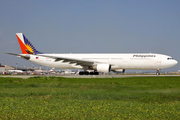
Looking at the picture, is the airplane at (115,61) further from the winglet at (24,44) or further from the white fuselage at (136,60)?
the winglet at (24,44)

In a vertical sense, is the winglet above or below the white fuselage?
above

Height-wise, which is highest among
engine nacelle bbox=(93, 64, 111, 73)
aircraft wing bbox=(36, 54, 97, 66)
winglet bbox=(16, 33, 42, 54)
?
→ winglet bbox=(16, 33, 42, 54)

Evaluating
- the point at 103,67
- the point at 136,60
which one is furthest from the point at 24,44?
the point at 136,60

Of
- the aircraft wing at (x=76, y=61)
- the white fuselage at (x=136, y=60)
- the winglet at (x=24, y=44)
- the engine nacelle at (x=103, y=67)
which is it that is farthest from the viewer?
the winglet at (x=24, y=44)

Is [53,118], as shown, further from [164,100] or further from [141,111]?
[164,100]

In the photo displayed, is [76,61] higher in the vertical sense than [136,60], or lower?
lower

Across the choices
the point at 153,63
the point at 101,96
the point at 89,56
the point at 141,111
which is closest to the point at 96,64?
the point at 89,56

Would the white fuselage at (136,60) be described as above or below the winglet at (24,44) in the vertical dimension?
below

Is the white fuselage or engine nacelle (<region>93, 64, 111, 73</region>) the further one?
the white fuselage

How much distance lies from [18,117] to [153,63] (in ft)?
105

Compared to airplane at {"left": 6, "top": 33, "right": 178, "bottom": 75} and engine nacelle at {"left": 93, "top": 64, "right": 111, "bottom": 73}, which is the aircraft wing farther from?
engine nacelle at {"left": 93, "top": 64, "right": 111, "bottom": 73}

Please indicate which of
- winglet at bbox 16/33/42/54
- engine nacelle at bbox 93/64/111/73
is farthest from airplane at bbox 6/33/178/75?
winglet at bbox 16/33/42/54

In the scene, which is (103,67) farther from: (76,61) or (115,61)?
(76,61)

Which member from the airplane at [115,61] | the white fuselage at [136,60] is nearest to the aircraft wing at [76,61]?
the airplane at [115,61]
